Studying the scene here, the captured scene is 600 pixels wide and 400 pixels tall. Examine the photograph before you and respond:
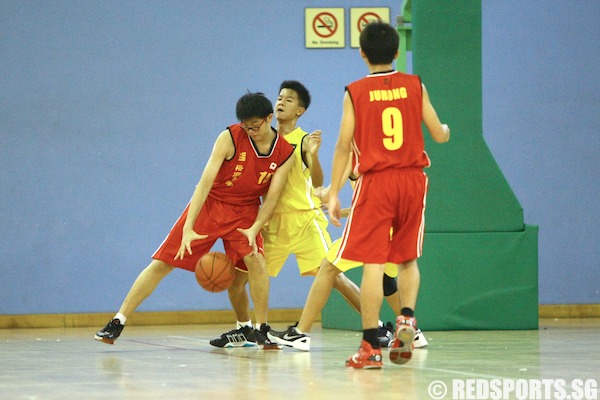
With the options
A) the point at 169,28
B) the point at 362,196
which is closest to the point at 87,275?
the point at 169,28

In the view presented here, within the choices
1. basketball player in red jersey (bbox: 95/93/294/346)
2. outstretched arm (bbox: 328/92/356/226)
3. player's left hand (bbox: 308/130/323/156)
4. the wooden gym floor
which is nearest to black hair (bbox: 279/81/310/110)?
player's left hand (bbox: 308/130/323/156)

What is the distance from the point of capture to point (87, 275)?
872cm

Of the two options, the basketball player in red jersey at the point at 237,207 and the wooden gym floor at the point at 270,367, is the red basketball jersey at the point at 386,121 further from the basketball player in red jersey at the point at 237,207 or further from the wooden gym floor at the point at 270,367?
the basketball player in red jersey at the point at 237,207

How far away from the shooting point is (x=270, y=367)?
4.61 m

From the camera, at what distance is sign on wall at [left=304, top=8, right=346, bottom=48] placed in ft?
29.8

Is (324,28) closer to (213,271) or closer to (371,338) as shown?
(213,271)

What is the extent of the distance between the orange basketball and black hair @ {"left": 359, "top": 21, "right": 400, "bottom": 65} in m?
1.49

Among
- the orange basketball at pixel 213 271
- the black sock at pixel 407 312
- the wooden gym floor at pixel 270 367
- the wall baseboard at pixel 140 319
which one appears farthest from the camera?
the wall baseboard at pixel 140 319

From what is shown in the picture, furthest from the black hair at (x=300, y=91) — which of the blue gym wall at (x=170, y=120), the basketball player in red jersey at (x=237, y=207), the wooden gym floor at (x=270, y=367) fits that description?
the blue gym wall at (x=170, y=120)

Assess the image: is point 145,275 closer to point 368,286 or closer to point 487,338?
point 368,286

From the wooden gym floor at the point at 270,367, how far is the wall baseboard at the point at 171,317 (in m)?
1.65

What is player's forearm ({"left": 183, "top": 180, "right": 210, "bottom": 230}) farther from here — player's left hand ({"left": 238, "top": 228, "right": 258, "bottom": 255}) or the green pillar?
the green pillar

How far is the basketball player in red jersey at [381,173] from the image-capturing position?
4559mm

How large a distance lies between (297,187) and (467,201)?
165cm
